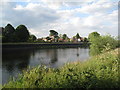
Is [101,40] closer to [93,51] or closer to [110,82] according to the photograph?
[93,51]

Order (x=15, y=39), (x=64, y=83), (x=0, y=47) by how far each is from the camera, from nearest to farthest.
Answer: (x=64, y=83) → (x=0, y=47) → (x=15, y=39)

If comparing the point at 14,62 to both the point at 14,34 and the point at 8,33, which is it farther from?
the point at 14,34

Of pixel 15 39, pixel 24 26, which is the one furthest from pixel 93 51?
pixel 24 26

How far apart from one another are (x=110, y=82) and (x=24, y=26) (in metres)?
55.7

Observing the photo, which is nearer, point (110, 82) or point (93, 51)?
point (110, 82)

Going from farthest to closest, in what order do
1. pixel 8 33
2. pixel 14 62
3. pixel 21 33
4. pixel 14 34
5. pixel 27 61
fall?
pixel 21 33, pixel 14 34, pixel 8 33, pixel 27 61, pixel 14 62

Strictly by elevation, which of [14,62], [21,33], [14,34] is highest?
[21,33]

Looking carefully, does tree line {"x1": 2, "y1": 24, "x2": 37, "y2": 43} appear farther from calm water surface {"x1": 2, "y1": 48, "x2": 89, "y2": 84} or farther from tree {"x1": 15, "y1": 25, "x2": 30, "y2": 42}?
calm water surface {"x1": 2, "y1": 48, "x2": 89, "y2": 84}

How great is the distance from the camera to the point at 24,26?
57.8 metres

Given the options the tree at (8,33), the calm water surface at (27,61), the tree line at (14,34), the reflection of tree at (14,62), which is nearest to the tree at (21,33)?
the tree line at (14,34)

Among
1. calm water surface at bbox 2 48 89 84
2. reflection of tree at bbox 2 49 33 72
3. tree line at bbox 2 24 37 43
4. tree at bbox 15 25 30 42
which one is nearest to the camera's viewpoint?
calm water surface at bbox 2 48 89 84

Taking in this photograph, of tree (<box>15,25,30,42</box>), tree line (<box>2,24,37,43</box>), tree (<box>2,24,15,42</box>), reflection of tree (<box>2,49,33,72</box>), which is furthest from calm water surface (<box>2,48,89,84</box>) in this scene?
tree (<box>15,25,30,42</box>)

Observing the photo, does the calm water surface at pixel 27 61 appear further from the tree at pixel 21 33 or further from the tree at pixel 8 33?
the tree at pixel 21 33

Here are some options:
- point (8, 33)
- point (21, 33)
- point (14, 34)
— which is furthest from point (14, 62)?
point (21, 33)
